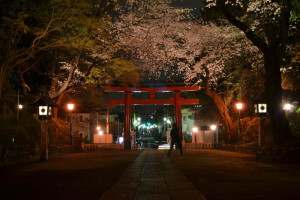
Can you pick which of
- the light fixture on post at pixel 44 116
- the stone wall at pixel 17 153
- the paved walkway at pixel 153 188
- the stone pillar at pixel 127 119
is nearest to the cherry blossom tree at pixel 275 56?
the paved walkway at pixel 153 188

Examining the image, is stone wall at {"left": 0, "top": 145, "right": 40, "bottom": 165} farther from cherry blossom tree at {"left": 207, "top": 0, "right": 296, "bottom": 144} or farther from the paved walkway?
cherry blossom tree at {"left": 207, "top": 0, "right": 296, "bottom": 144}

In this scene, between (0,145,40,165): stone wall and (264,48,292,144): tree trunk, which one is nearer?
(264,48,292,144): tree trunk

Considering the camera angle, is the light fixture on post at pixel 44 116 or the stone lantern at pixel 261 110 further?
the stone lantern at pixel 261 110

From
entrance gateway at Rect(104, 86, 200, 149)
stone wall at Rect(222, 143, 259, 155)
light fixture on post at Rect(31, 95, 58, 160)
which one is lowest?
stone wall at Rect(222, 143, 259, 155)

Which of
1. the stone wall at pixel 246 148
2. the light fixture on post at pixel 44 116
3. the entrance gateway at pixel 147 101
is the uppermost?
the entrance gateway at pixel 147 101

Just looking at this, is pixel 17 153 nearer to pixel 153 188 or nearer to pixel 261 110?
pixel 153 188

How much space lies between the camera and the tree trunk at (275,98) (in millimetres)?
12969

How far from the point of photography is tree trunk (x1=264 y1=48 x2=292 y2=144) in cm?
1297

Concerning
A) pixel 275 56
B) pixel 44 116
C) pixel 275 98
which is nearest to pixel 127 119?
pixel 44 116

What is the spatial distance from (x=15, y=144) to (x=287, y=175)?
11.6 m

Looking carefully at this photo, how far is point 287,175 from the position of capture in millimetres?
8492

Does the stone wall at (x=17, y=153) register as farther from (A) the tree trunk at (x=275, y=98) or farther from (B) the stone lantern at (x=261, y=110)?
(B) the stone lantern at (x=261, y=110)

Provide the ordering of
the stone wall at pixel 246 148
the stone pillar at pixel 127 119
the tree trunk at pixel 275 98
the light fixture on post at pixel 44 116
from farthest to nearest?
the stone pillar at pixel 127 119
the stone wall at pixel 246 148
the light fixture on post at pixel 44 116
the tree trunk at pixel 275 98

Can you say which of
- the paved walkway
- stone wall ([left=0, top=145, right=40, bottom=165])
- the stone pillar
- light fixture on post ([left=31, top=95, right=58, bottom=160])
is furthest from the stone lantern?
the stone pillar
